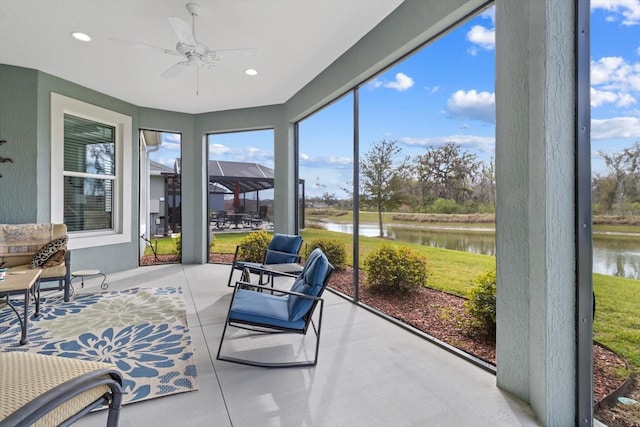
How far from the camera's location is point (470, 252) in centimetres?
338

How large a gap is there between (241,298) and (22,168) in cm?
409

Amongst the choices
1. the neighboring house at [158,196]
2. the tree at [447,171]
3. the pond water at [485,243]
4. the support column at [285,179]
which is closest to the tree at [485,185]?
the tree at [447,171]

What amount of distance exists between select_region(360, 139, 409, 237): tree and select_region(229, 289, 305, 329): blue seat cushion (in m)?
2.17

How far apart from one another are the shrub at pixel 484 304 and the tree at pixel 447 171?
85 cm

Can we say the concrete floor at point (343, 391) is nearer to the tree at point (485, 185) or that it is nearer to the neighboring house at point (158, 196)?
the tree at point (485, 185)

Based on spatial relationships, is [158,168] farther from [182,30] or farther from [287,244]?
[182,30]

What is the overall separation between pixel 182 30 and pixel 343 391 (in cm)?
306

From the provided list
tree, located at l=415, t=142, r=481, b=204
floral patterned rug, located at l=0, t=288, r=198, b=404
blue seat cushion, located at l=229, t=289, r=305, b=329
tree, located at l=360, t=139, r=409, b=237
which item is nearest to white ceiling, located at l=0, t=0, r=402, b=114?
tree, located at l=360, t=139, r=409, b=237

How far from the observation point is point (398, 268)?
414cm

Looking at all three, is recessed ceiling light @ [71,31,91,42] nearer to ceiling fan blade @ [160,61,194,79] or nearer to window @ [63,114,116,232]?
ceiling fan blade @ [160,61,194,79]

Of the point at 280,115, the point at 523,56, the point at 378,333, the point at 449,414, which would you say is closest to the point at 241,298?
the point at 378,333

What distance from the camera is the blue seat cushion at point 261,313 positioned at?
2.42 m

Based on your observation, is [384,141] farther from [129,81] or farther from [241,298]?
[129,81]

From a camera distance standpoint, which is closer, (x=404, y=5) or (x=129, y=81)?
(x=404, y=5)
